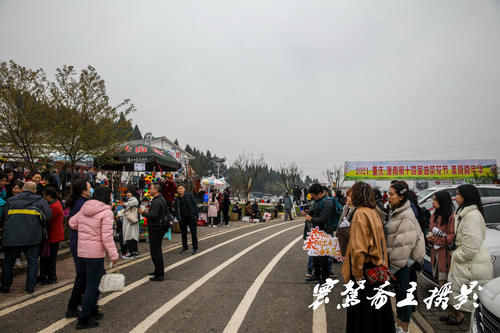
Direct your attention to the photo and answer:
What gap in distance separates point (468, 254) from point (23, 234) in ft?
22.6

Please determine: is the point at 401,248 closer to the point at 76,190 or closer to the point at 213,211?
the point at 76,190

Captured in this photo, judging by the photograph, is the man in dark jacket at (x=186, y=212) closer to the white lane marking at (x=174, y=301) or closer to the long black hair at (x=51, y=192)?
the white lane marking at (x=174, y=301)

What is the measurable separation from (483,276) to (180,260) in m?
6.39

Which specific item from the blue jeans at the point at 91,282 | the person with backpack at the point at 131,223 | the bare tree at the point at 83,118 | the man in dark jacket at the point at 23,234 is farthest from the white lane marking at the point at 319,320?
the bare tree at the point at 83,118

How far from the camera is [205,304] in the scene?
4.97 meters

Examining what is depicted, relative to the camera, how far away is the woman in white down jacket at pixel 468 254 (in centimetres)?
407

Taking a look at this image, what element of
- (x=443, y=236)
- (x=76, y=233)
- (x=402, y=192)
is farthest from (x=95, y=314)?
(x=443, y=236)

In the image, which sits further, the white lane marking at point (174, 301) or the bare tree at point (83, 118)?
the bare tree at point (83, 118)

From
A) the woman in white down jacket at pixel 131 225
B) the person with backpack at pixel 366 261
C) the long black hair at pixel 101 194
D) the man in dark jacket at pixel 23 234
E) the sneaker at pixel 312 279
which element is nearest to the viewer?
the person with backpack at pixel 366 261

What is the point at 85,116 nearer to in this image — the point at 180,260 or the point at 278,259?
the point at 180,260

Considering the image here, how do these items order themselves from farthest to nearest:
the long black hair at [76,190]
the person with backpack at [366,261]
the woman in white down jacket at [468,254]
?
the long black hair at [76,190] → the woman in white down jacket at [468,254] → the person with backpack at [366,261]

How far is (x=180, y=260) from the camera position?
8.10 meters

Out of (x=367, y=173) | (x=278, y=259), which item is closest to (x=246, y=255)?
(x=278, y=259)

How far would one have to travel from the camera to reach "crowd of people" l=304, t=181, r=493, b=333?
3.27 meters
